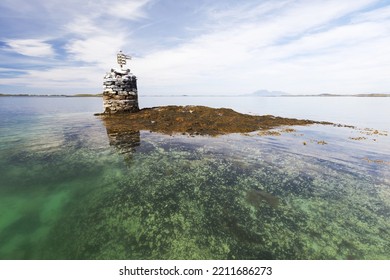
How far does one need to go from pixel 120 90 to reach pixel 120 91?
10 cm

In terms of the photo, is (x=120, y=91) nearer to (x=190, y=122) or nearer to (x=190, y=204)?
(x=190, y=122)

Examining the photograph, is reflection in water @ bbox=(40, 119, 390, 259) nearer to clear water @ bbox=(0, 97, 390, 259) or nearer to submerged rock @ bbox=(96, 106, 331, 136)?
clear water @ bbox=(0, 97, 390, 259)

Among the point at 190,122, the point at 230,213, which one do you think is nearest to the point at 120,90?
the point at 190,122

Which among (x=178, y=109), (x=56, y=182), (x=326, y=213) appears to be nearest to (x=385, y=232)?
(x=326, y=213)

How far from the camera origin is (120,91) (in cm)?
2011

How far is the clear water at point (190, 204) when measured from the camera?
398 centimetres

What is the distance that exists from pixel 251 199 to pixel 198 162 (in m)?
3.10

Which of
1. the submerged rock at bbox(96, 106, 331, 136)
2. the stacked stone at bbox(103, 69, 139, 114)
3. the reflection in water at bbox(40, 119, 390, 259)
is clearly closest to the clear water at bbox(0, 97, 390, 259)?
the reflection in water at bbox(40, 119, 390, 259)

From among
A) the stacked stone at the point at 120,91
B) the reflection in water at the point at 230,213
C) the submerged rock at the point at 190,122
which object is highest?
the stacked stone at the point at 120,91

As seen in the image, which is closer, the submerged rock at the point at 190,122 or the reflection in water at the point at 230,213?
the reflection in water at the point at 230,213

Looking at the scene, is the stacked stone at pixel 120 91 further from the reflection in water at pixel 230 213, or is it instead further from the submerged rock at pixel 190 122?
the reflection in water at pixel 230 213

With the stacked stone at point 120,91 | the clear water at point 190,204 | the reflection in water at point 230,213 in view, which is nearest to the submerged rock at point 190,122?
the stacked stone at point 120,91

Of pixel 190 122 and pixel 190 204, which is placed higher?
pixel 190 122
